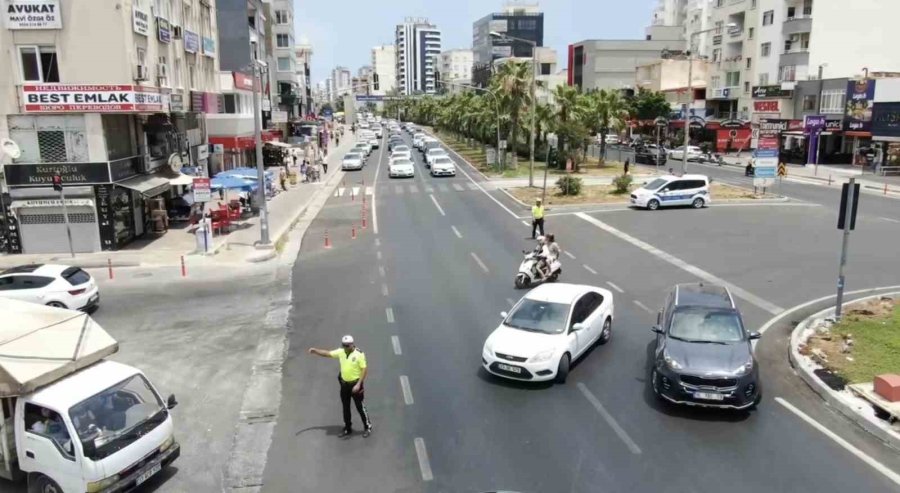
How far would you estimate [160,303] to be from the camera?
805 inches

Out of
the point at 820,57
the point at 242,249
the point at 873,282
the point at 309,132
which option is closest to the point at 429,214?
the point at 242,249

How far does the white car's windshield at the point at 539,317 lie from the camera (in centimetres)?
1381

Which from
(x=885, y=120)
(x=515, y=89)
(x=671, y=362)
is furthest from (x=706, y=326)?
(x=885, y=120)

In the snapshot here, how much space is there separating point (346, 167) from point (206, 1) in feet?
74.7

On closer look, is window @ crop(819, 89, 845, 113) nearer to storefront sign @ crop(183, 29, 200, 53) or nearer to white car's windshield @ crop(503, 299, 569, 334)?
storefront sign @ crop(183, 29, 200, 53)

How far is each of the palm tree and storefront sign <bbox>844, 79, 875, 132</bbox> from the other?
26131 mm

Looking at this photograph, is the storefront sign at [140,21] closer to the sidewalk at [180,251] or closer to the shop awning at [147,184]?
the shop awning at [147,184]

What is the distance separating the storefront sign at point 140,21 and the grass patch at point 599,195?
20.8 m

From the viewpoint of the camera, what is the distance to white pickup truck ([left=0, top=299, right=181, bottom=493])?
9047mm

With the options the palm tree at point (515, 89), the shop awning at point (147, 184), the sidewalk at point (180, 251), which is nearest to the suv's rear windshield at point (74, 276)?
the sidewalk at point (180, 251)

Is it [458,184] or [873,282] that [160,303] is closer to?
[873,282]

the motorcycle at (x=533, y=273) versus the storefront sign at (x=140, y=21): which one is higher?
the storefront sign at (x=140, y=21)

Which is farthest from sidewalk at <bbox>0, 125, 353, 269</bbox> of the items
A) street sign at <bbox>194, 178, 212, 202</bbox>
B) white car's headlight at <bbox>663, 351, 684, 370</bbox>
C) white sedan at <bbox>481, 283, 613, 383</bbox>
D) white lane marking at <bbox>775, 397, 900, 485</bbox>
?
white lane marking at <bbox>775, 397, 900, 485</bbox>

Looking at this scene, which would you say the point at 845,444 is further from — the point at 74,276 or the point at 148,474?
the point at 74,276
